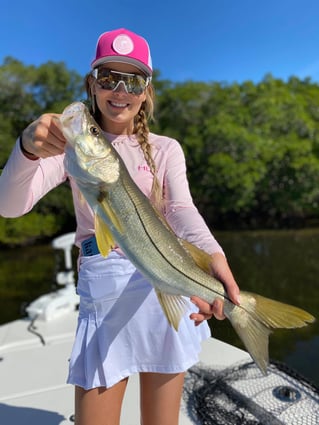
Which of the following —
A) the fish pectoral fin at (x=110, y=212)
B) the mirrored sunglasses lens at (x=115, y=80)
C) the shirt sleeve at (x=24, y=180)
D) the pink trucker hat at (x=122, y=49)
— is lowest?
the fish pectoral fin at (x=110, y=212)

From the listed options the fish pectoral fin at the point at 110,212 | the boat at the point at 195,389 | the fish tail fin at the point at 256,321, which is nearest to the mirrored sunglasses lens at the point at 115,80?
the fish pectoral fin at the point at 110,212

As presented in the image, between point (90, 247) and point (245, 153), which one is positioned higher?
point (245, 153)

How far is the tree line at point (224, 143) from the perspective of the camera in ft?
73.5

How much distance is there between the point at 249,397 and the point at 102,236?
221 centimetres

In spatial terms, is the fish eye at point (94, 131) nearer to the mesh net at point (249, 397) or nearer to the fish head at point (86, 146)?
the fish head at point (86, 146)

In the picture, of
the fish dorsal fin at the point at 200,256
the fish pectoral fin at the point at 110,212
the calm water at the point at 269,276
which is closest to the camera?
the fish pectoral fin at the point at 110,212

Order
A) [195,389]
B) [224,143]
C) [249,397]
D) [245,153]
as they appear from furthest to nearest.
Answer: [224,143] → [245,153] → [195,389] → [249,397]

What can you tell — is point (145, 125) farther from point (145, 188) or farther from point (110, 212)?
point (110, 212)

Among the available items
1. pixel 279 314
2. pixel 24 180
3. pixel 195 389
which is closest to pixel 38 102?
pixel 195 389

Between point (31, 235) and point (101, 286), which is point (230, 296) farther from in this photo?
point (31, 235)

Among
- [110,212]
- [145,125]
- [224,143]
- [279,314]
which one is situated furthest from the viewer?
[224,143]

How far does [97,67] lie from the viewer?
185cm

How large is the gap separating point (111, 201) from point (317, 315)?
29.2ft

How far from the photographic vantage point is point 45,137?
1.45 m
